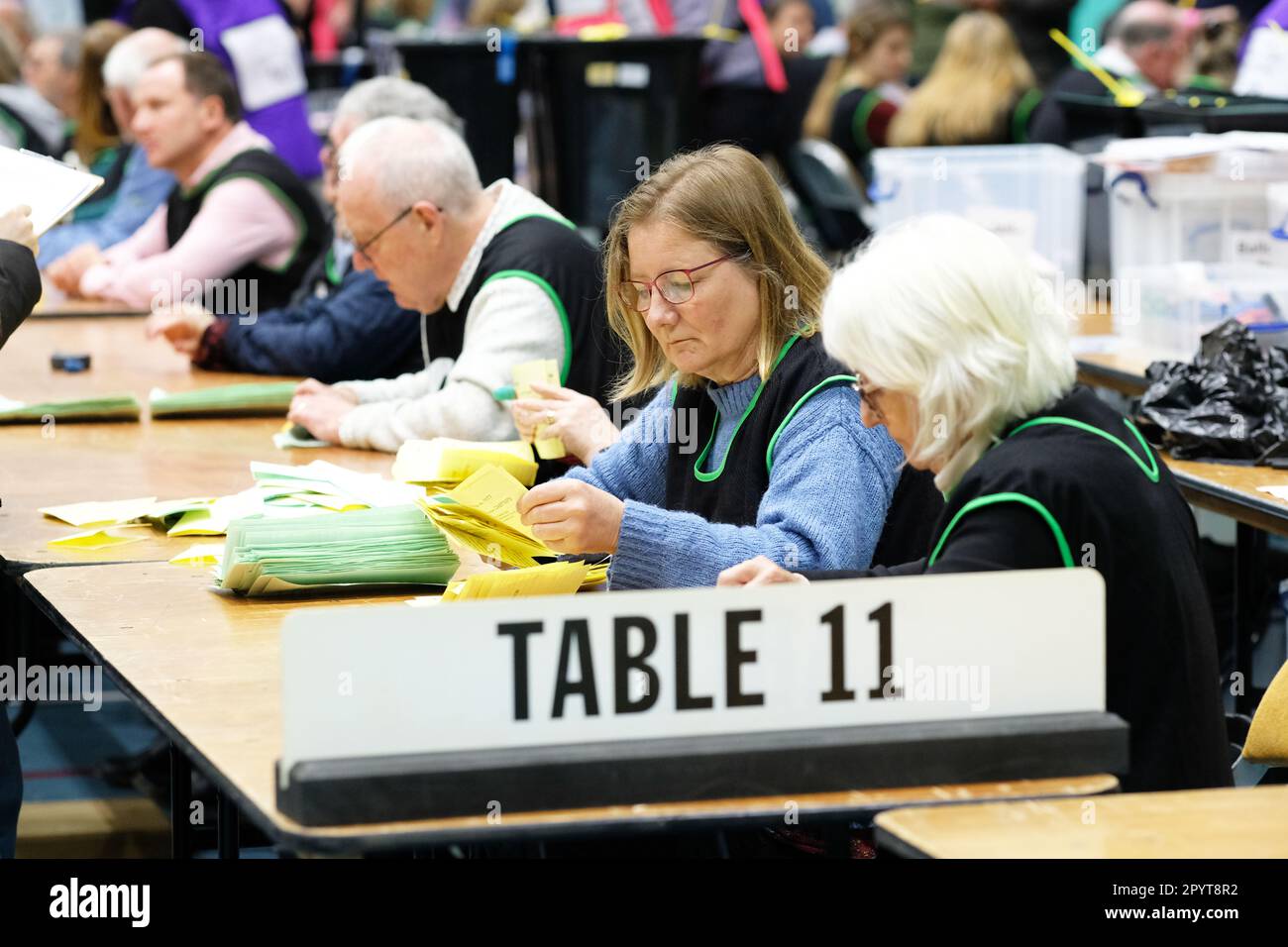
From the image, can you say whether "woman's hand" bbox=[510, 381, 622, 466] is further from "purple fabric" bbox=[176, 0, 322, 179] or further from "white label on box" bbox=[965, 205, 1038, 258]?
"purple fabric" bbox=[176, 0, 322, 179]

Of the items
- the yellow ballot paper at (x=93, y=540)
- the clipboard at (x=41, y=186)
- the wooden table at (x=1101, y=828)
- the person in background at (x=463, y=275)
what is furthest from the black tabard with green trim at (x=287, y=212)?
the wooden table at (x=1101, y=828)

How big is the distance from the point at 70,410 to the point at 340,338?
0.67m

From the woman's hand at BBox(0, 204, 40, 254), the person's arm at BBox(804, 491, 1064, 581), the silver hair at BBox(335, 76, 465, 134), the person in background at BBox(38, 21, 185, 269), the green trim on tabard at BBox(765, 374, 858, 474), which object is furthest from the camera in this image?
the person in background at BBox(38, 21, 185, 269)

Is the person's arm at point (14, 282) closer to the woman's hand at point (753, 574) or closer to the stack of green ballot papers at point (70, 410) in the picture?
the stack of green ballot papers at point (70, 410)

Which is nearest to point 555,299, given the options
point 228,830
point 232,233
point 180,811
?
point 180,811

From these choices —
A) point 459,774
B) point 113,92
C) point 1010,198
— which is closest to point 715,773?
point 459,774

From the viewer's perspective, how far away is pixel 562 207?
8.27 metres

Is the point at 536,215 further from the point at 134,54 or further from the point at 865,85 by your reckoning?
the point at 865,85

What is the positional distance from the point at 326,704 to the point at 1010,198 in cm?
407

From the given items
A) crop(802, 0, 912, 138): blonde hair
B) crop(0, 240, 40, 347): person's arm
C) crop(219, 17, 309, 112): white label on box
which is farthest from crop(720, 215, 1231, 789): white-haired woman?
crop(802, 0, 912, 138): blonde hair

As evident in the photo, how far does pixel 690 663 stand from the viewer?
197cm

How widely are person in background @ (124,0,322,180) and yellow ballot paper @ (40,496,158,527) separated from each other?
4.25m

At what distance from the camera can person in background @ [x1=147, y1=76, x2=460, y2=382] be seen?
468 cm
